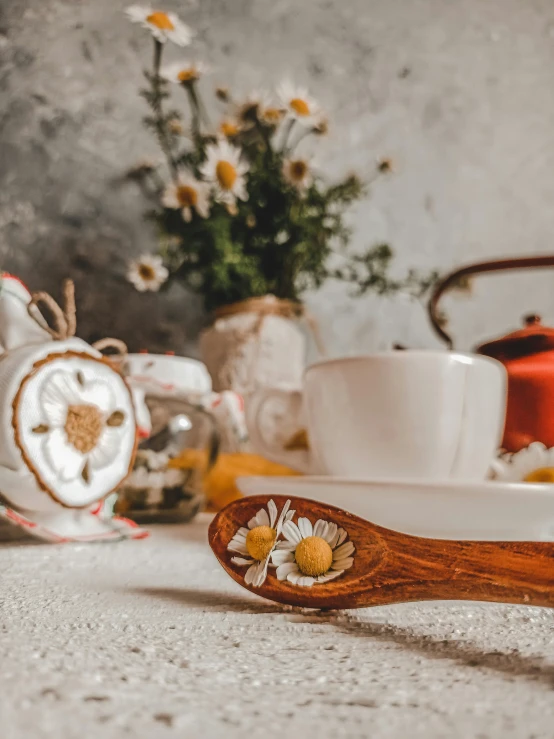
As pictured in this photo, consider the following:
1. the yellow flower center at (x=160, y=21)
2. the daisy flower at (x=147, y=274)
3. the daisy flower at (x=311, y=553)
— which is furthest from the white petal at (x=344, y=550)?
the yellow flower center at (x=160, y=21)

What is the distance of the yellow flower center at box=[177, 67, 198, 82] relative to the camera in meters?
0.87

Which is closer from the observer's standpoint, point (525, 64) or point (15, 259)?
point (15, 259)

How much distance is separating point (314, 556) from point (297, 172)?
2.26 ft

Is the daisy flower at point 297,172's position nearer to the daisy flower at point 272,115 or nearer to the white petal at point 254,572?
the daisy flower at point 272,115

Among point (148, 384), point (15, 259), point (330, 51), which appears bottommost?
point (148, 384)

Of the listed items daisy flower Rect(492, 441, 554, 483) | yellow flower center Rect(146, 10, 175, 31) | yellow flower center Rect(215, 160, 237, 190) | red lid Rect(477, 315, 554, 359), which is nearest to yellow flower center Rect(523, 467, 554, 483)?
daisy flower Rect(492, 441, 554, 483)

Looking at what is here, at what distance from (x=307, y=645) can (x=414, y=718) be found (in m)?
0.06

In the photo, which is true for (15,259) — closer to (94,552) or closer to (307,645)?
(94,552)

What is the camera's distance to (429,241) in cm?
118

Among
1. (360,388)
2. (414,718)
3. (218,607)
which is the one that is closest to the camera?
(414,718)

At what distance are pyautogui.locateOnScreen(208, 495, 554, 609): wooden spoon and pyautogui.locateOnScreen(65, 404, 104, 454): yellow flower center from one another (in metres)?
0.20

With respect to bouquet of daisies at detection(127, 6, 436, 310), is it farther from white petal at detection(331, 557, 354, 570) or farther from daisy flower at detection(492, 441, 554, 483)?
white petal at detection(331, 557, 354, 570)

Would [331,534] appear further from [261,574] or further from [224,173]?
[224,173]

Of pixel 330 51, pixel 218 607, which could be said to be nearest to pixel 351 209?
pixel 330 51
